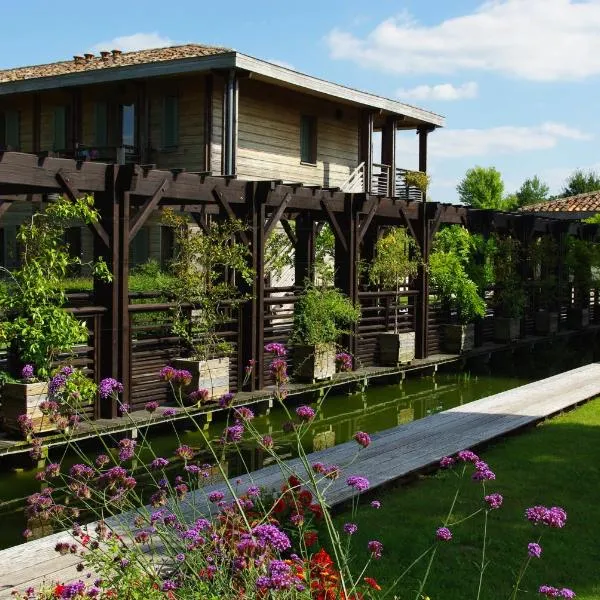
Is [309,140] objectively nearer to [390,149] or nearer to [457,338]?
[390,149]

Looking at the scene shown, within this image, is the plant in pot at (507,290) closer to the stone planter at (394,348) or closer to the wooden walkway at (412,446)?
the stone planter at (394,348)

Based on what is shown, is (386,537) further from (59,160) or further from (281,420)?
(281,420)

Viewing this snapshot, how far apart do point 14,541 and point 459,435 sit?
15.8 feet

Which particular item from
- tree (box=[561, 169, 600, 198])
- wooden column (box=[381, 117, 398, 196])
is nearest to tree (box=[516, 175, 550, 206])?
tree (box=[561, 169, 600, 198])

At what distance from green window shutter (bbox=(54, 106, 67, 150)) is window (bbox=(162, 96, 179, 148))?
11.8ft

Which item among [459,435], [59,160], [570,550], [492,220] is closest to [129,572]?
[570,550]

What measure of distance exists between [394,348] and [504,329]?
5.20m

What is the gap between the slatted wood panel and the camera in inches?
656

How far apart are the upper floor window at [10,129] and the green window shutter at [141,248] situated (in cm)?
535

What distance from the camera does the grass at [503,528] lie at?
18.5 ft

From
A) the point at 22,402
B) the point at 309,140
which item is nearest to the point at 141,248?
the point at 309,140

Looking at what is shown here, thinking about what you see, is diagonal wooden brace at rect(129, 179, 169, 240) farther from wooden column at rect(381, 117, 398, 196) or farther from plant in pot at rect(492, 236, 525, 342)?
wooden column at rect(381, 117, 398, 196)

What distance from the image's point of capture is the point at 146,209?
1145 cm

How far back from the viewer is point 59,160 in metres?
10.4
